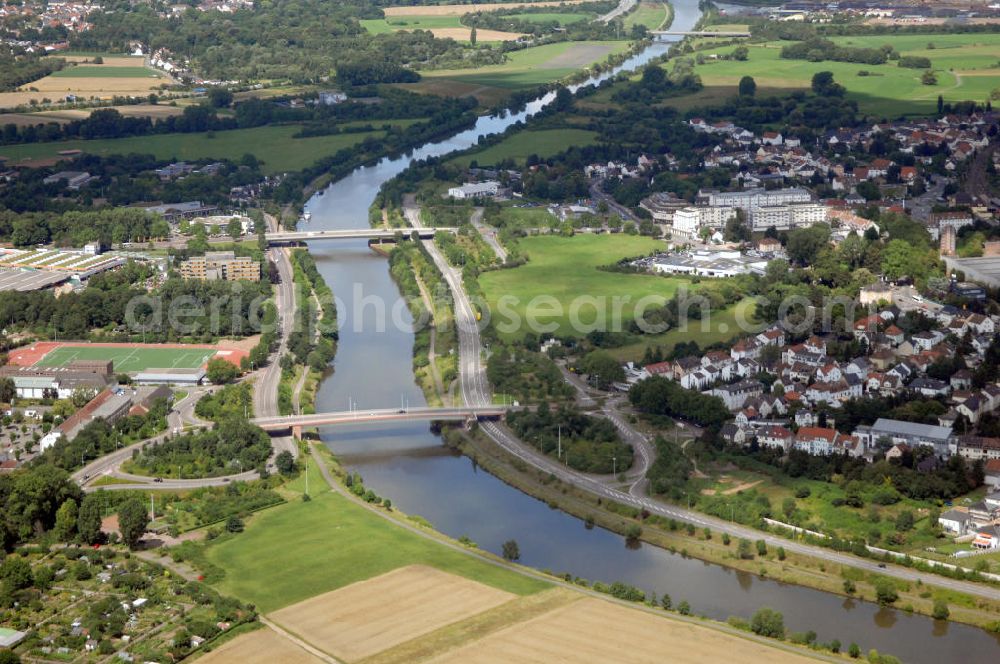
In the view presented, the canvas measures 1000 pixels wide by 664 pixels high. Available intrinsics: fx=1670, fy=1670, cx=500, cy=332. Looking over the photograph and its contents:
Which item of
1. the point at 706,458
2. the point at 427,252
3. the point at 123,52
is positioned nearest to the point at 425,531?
the point at 706,458

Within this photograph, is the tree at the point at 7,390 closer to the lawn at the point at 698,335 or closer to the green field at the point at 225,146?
the lawn at the point at 698,335

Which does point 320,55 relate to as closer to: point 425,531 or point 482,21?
point 482,21

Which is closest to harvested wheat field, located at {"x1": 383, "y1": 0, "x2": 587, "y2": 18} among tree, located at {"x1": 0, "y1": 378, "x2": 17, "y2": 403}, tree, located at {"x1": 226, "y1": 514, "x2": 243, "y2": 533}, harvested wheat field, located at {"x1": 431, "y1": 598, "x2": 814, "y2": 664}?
tree, located at {"x1": 0, "y1": 378, "x2": 17, "y2": 403}

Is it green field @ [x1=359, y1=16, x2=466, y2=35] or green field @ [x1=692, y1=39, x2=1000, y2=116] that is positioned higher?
green field @ [x1=359, y1=16, x2=466, y2=35]

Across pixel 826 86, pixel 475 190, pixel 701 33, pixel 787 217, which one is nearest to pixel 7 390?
pixel 475 190

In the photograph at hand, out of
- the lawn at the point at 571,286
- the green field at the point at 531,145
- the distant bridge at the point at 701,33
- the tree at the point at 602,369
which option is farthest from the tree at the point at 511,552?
the distant bridge at the point at 701,33

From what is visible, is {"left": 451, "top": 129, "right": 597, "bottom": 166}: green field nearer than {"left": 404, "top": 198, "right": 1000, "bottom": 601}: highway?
No

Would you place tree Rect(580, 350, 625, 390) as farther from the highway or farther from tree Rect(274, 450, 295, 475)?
tree Rect(274, 450, 295, 475)
